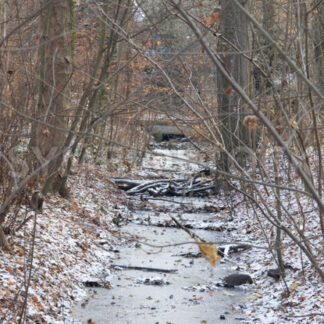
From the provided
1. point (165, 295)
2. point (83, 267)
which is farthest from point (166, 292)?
point (83, 267)

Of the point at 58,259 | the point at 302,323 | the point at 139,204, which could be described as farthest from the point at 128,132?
the point at 302,323

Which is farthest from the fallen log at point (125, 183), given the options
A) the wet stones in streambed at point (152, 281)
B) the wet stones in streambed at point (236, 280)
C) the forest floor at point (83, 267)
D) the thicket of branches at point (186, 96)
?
the wet stones in streambed at point (236, 280)

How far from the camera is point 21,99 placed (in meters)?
5.59

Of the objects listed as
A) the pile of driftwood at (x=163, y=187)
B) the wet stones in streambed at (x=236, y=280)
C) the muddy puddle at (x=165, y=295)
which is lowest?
the muddy puddle at (x=165, y=295)

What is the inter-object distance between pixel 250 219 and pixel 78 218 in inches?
143

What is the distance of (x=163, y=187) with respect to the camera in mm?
14617

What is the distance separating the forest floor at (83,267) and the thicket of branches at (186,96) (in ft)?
1.04

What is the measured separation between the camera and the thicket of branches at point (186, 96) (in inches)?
128

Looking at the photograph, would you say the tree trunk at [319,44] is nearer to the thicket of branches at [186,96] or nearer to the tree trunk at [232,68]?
the thicket of branches at [186,96]

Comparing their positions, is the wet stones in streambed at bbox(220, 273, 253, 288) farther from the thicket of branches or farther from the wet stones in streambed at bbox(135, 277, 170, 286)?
the wet stones in streambed at bbox(135, 277, 170, 286)

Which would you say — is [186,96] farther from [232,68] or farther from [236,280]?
[232,68]

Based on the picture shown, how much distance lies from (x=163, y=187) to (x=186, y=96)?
5.54 meters

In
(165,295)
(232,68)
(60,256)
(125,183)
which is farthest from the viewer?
(125,183)

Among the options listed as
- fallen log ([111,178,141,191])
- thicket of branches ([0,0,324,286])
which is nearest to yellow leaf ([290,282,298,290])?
thicket of branches ([0,0,324,286])
